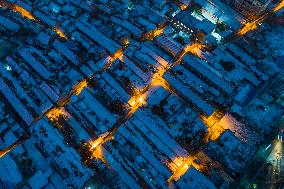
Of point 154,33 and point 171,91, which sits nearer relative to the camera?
point 171,91

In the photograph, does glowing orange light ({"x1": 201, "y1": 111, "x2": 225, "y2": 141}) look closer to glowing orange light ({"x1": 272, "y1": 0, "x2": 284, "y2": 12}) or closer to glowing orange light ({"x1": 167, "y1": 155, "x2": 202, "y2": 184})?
glowing orange light ({"x1": 167, "y1": 155, "x2": 202, "y2": 184})

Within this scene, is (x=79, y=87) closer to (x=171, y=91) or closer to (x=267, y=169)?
(x=171, y=91)

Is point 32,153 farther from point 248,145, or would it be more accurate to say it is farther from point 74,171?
point 248,145

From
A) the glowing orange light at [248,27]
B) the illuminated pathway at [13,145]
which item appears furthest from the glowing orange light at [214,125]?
the illuminated pathway at [13,145]

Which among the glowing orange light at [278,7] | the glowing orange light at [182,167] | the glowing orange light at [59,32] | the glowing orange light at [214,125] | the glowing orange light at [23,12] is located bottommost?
the glowing orange light at [182,167]

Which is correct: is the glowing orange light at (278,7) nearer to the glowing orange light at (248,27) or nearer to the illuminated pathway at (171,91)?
the illuminated pathway at (171,91)

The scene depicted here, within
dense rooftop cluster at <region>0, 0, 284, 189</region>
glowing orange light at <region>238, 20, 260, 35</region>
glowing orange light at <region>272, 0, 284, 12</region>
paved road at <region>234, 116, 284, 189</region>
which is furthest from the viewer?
glowing orange light at <region>272, 0, 284, 12</region>

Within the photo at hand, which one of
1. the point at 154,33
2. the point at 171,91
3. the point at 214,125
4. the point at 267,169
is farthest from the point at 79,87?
the point at 267,169

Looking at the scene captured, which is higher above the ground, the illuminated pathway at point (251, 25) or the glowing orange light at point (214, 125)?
the illuminated pathway at point (251, 25)

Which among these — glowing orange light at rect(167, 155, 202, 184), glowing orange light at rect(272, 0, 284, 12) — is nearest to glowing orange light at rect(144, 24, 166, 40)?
glowing orange light at rect(272, 0, 284, 12)
